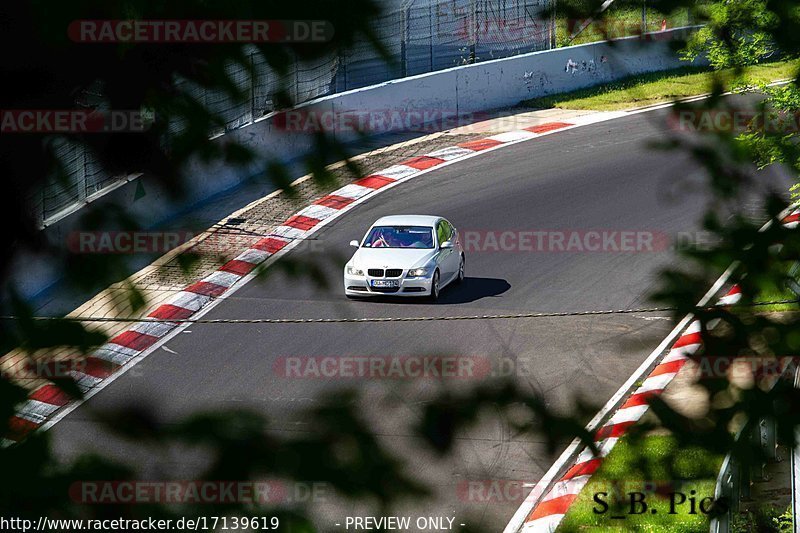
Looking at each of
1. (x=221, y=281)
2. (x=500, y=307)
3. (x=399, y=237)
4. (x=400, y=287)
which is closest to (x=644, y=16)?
(x=221, y=281)

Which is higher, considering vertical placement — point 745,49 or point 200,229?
point 745,49

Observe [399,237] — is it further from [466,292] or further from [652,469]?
[652,469]

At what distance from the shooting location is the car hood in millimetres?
15531

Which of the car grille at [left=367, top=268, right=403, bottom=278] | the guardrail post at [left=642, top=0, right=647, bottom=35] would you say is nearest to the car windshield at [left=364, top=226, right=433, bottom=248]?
the car grille at [left=367, top=268, right=403, bottom=278]

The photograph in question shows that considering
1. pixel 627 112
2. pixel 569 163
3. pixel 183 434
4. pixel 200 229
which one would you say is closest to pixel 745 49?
pixel 200 229

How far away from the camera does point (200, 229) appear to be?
1992mm

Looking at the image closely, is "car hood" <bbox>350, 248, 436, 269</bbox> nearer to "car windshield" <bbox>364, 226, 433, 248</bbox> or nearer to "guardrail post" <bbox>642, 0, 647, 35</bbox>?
"car windshield" <bbox>364, 226, 433, 248</bbox>

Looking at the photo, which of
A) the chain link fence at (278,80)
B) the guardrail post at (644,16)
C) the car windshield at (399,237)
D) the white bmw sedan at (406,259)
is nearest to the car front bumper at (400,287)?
the white bmw sedan at (406,259)

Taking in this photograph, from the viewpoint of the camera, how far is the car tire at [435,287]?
15.5m

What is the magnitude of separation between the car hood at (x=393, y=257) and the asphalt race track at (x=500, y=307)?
660 millimetres

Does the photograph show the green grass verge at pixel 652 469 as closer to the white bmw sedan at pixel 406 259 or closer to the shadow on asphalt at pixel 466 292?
the white bmw sedan at pixel 406 259

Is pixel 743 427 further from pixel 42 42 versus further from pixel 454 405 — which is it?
pixel 42 42

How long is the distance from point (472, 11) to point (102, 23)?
84.6 ft

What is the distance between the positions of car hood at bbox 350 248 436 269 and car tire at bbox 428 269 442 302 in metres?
0.28
